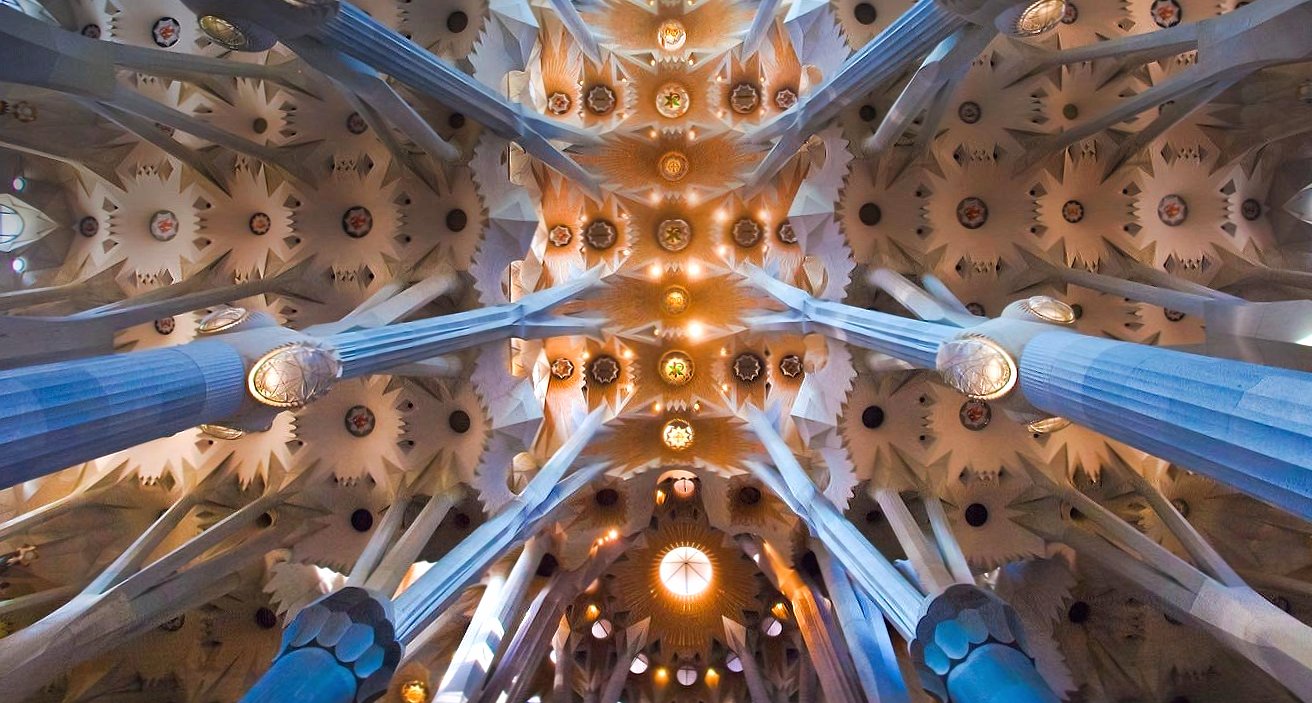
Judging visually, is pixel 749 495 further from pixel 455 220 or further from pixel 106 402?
pixel 106 402

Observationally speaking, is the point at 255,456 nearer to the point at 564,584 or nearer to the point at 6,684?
the point at 6,684

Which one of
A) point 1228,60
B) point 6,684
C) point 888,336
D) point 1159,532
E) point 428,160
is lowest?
point 6,684

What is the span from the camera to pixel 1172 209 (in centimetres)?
1264

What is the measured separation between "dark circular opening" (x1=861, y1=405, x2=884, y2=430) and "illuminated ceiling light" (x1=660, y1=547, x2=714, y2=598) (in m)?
5.50

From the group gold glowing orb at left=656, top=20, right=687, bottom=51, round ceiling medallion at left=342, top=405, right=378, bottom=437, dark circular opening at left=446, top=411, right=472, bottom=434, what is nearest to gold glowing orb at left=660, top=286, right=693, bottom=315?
gold glowing orb at left=656, top=20, right=687, bottom=51

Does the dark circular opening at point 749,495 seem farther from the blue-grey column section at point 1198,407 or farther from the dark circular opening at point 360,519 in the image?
the blue-grey column section at point 1198,407

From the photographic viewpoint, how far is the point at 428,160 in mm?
11992

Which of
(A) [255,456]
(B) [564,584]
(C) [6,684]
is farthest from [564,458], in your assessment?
(C) [6,684]

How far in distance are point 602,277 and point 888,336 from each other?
752cm

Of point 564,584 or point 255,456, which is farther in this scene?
point 564,584

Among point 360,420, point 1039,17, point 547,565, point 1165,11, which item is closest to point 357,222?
point 360,420

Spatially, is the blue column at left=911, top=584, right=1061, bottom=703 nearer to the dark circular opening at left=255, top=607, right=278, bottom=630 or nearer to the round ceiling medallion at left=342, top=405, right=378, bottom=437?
the round ceiling medallion at left=342, top=405, right=378, bottom=437

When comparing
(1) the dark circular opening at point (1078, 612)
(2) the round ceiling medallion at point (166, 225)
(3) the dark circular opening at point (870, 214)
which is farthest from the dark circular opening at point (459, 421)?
(1) the dark circular opening at point (1078, 612)

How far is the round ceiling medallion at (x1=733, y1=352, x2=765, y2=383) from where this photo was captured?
16.1 metres
